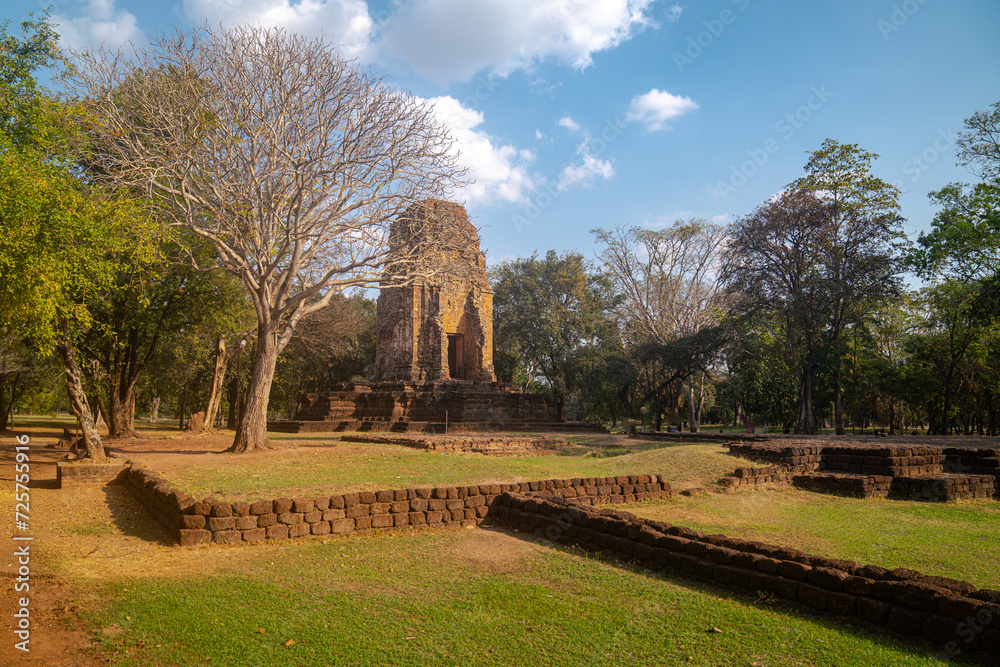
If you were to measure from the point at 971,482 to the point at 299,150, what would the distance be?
1599 cm

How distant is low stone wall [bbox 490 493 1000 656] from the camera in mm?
3984

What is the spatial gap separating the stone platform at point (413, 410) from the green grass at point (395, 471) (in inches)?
321

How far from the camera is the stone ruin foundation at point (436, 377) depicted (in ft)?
71.9

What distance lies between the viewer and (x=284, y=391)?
3556cm

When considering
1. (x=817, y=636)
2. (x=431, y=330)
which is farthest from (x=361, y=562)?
(x=431, y=330)

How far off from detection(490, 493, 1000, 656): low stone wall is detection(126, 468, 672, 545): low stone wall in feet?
4.98

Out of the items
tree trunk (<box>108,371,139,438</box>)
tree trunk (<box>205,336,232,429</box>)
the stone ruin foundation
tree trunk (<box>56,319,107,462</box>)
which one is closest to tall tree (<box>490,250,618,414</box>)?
the stone ruin foundation

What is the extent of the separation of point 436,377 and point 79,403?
14.0 m

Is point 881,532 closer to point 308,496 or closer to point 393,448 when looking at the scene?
point 308,496

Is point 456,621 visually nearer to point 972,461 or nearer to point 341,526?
point 341,526

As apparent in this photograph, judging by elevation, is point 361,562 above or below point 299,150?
below

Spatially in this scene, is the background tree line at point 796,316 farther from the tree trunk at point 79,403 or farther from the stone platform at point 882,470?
the tree trunk at point 79,403

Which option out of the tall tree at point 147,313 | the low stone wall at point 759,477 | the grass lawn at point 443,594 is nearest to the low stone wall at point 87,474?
the grass lawn at point 443,594

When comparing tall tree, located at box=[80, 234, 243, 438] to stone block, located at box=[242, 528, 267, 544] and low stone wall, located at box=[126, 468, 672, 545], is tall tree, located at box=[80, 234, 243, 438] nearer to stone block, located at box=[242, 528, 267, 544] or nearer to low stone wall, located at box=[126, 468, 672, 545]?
low stone wall, located at box=[126, 468, 672, 545]
